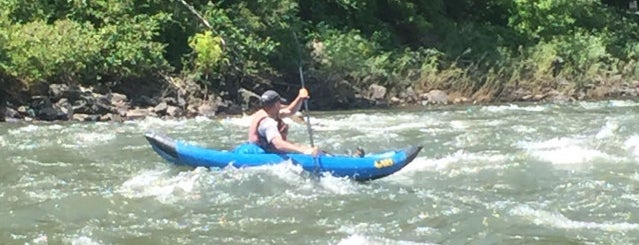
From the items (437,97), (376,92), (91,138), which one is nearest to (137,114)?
(91,138)

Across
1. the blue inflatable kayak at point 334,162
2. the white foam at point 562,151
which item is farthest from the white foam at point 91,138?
the white foam at point 562,151

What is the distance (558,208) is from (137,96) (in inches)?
426

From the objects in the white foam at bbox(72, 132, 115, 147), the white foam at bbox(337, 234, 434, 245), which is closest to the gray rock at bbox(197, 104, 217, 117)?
the white foam at bbox(72, 132, 115, 147)

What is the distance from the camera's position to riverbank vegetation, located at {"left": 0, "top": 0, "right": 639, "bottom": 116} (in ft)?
54.4

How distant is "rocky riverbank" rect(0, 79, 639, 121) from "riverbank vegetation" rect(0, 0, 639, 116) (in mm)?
120

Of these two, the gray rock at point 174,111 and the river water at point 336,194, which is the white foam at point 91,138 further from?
the gray rock at point 174,111

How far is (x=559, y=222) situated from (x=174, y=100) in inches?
433

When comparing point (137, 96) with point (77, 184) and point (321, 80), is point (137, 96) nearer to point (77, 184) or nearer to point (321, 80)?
point (321, 80)

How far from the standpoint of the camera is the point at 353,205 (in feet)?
25.2

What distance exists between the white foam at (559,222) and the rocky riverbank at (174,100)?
9.48 meters

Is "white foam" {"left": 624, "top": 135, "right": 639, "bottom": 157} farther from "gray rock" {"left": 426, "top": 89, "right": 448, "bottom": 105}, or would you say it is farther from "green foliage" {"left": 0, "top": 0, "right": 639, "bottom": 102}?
"gray rock" {"left": 426, "top": 89, "right": 448, "bottom": 105}

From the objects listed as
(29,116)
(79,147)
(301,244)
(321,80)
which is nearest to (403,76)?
(321,80)

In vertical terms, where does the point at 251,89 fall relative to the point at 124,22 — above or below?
below

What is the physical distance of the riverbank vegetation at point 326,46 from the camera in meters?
16.6
